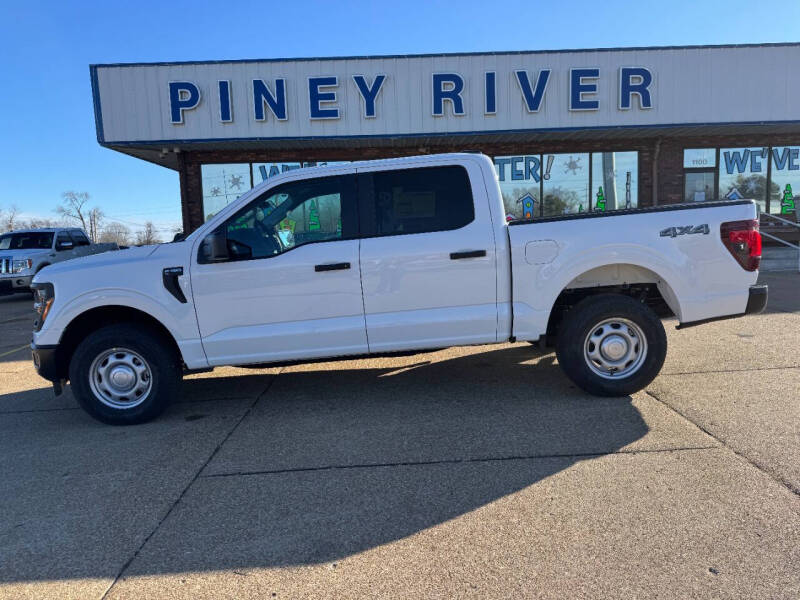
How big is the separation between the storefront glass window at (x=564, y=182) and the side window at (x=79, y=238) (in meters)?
13.8

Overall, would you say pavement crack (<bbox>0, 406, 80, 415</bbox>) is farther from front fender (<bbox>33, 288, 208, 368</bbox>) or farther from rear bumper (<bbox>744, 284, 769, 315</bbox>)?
rear bumper (<bbox>744, 284, 769, 315</bbox>)

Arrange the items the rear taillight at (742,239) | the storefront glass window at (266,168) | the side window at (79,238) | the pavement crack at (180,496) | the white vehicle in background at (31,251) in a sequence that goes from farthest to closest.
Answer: the side window at (79,238) < the storefront glass window at (266,168) < the white vehicle in background at (31,251) < the rear taillight at (742,239) < the pavement crack at (180,496)

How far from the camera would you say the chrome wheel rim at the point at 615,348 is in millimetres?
4809

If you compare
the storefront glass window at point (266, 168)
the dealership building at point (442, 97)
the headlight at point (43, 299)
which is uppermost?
the dealership building at point (442, 97)

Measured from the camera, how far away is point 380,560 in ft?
8.87

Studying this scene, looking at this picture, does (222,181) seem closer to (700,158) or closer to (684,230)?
(684,230)

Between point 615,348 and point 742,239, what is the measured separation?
1.40 meters

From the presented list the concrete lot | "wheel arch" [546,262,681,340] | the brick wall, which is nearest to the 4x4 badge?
"wheel arch" [546,262,681,340]

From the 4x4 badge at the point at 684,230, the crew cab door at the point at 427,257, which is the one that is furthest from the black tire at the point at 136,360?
the 4x4 badge at the point at 684,230

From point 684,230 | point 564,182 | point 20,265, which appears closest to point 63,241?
point 20,265

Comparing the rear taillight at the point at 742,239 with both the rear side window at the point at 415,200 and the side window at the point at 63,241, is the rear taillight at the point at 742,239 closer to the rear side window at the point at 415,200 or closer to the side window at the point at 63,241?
the rear side window at the point at 415,200

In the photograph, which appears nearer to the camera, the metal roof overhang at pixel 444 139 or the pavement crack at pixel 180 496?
the pavement crack at pixel 180 496

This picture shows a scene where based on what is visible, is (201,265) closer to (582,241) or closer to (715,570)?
(582,241)

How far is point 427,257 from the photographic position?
4613 mm
